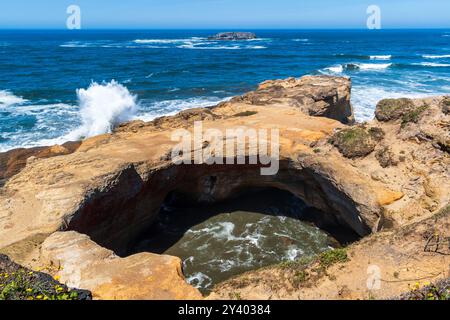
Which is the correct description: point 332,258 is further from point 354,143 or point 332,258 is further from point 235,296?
point 354,143

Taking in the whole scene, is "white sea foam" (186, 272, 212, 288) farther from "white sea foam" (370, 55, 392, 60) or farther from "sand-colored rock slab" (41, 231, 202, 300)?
"white sea foam" (370, 55, 392, 60)

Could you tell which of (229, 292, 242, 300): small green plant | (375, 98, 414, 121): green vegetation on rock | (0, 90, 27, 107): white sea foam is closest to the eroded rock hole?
(229, 292, 242, 300): small green plant

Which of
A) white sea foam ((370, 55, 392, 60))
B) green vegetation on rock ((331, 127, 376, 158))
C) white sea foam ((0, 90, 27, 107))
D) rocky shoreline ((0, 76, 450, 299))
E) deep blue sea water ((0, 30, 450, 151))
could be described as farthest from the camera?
white sea foam ((370, 55, 392, 60))

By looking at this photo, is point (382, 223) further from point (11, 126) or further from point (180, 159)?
point (11, 126)

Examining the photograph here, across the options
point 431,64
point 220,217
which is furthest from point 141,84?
point 431,64

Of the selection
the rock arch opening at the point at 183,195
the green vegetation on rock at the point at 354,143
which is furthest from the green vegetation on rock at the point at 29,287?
the green vegetation on rock at the point at 354,143
